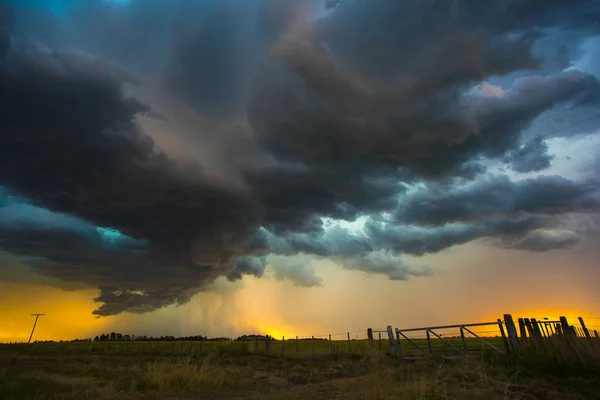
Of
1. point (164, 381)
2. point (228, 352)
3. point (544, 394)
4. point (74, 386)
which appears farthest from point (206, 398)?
point (228, 352)

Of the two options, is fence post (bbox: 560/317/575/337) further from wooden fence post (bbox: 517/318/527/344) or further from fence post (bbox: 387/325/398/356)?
fence post (bbox: 387/325/398/356)

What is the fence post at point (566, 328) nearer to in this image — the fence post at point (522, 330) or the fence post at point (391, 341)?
the fence post at point (522, 330)

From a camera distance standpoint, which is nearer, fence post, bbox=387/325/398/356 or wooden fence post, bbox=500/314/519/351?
wooden fence post, bbox=500/314/519/351

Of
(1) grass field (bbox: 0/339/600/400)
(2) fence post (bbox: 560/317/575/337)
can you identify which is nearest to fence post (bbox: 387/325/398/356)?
(1) grass field (bbox: 0/339/600/400)

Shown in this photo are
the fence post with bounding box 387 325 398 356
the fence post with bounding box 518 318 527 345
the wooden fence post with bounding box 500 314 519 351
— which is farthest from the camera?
the fence post with bounding box 387 325 398 356

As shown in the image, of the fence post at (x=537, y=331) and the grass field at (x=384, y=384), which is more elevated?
the fence post at (x=537, y=331)

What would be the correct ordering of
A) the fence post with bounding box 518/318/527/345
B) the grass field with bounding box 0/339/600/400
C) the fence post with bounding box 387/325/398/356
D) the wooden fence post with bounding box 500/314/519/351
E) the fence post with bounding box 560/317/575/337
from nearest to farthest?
the grass field with bounding box 0/339/600/400, the fence post with bounding box 560/317/575/337, the fence post with bounding box 518/318/527/345, the wooden fence post with bounding box 500/314/519/351, the fence post with bounding box 387/325/398/356

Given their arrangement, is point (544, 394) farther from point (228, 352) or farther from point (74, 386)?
point (228, 352)

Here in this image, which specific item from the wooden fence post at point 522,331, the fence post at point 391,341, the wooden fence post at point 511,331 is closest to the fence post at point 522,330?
the wooden fence post at point 522,331

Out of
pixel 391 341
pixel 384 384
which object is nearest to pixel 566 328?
pixel 384 384

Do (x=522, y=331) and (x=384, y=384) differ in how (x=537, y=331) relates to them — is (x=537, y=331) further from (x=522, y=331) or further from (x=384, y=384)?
(x=384, y=384)

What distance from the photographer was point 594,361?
1211 centimetres

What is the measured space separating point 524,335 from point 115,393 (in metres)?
18.9

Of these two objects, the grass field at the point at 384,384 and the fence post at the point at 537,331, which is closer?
the grass field at the point at 384,384
